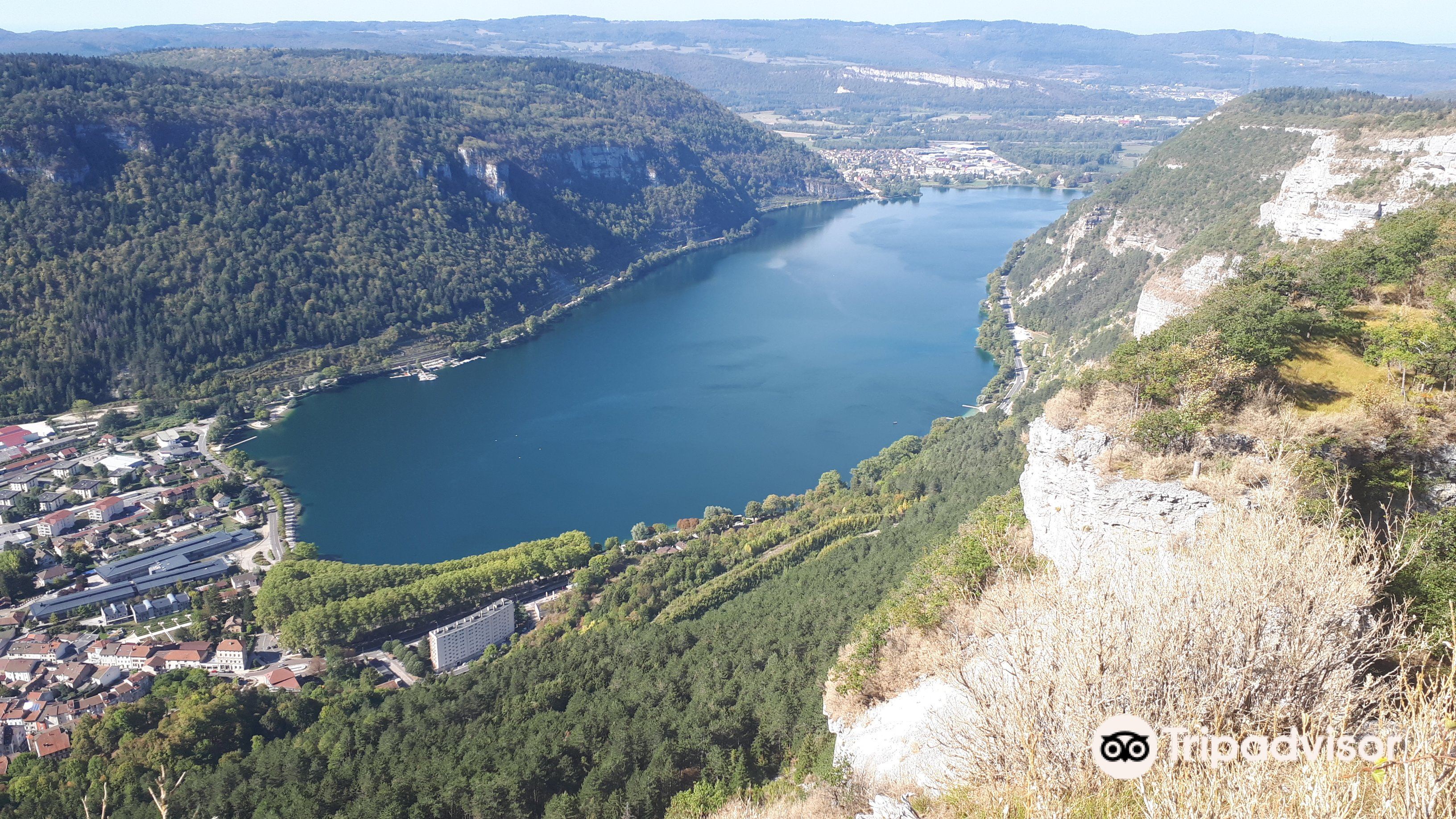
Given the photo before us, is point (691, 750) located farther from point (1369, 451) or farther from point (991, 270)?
point (991, 270)

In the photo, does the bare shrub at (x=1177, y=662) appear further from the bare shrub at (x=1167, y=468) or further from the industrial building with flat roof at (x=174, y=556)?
the industrial building with flat roof at (x=174, y=556)

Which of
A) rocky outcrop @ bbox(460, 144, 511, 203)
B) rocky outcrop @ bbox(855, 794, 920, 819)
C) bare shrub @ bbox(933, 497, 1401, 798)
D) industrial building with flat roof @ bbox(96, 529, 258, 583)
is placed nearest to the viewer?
bare shrub @ bbox(933, 497, 1401, 798)

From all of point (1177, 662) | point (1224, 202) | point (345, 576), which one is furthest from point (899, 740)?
point (1224, 202)

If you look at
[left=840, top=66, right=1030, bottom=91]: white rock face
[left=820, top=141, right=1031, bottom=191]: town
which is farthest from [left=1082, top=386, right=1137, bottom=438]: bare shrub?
[left=840, top=66, right=1030, bottom=91]: white rock face

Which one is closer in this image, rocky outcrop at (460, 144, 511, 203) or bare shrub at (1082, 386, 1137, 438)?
bare shrub at (1082, 386, 1137, 438)

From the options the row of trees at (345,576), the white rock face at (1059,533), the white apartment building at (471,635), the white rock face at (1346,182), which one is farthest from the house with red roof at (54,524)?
the white rock face at (1346,182)

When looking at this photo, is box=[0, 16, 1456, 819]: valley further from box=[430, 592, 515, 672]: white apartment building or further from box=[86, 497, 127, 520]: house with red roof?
box=[86, 497, 127, 520]: house with red roof

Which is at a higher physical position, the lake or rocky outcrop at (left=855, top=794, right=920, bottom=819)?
rocky outcrop at (left=855, top=794, right=920, bottom=819)
